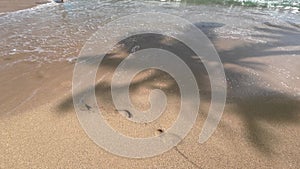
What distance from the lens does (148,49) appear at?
670 cm

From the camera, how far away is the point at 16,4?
12.0 metres

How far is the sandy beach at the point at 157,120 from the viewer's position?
3.41 m

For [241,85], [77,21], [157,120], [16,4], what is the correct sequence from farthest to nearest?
[16,4]
[77,21]
[241,85]
[157,120]

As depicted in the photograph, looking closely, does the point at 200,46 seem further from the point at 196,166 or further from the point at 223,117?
the point at 196,166

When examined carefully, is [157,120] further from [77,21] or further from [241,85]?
[77,21]

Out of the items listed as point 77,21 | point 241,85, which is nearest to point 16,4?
A: point 77,21

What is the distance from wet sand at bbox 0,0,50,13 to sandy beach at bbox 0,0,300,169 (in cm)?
579

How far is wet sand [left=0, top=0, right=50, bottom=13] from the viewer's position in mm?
11136

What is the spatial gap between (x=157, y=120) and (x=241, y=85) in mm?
1891

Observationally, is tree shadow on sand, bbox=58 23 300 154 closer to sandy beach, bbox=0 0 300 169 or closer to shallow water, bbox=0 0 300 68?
sandy beach, bbox=0 0 300 169

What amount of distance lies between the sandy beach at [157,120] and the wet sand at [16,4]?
579 cm

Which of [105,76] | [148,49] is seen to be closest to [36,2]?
[148,49]

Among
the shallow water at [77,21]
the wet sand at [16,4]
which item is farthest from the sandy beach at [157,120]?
the wet sand at [16,4]

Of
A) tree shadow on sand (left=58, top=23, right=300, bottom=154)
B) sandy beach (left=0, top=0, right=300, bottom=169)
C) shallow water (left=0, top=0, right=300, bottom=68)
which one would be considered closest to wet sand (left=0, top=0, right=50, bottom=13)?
shallow water (left=0, top=0, right=300, bottom=68)
